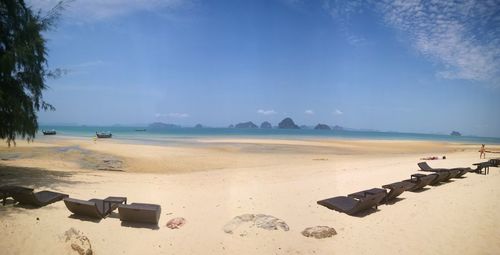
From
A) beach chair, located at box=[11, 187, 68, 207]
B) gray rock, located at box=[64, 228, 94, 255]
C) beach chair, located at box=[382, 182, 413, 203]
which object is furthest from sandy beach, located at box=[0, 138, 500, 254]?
beach chair, located at box=[382, 182, 413, 203]

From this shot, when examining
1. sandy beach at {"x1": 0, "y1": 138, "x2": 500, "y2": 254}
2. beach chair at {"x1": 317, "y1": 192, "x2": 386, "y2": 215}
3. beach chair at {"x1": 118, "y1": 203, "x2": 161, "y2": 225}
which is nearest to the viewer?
sandy beach at {"x1": 0, "y1": 138, "x2": 500, "y2": 254}

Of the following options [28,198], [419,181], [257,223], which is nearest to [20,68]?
[28,198]

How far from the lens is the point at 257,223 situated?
742 centimetres

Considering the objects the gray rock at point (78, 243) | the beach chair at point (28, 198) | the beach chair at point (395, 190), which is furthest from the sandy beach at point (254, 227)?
the beach chair at point (395, 190)

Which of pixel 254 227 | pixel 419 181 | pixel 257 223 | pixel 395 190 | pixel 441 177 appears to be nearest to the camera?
pixel 254 227

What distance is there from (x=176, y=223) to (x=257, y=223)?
1882 mm

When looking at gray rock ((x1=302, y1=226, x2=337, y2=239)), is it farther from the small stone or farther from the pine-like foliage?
the pine-like foliage

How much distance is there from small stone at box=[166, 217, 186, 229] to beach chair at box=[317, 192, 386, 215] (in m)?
4.02

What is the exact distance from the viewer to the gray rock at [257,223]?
7.29m

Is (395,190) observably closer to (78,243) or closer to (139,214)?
(139,214)

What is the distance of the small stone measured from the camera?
741cm

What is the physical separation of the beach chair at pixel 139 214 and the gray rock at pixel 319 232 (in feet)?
11.1

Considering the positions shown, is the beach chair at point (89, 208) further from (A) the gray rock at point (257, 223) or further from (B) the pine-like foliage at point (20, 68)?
(B) the pine-like foliage at point (20, 68)

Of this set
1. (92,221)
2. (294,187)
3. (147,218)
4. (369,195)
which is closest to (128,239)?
(147,218)
